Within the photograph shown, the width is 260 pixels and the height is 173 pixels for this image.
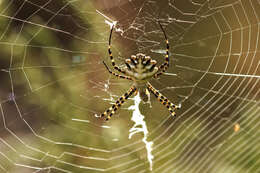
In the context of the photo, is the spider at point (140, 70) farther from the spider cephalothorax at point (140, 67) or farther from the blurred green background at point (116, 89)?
the blurred green background at point (116, 89)

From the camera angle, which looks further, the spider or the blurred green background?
the blurred green background

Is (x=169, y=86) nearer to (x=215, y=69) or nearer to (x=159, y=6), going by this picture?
(x=215, y=69)

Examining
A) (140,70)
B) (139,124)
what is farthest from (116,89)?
(140,70)

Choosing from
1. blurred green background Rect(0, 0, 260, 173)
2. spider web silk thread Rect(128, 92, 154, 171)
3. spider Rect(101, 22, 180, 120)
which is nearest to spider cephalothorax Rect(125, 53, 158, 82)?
spider Rect(101, 22, 180, 120)

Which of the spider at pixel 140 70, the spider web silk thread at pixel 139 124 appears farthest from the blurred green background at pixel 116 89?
the spider at pixel 140 70

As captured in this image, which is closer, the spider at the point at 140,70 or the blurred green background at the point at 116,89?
the spider at the point at 140,70

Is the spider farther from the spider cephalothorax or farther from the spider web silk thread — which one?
the spider web silk thread

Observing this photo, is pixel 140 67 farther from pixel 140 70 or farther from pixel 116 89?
pixel 116 89

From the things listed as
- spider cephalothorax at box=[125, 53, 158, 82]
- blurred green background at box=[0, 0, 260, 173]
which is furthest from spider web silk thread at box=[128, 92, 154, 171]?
spider cephalothorax at box=[125, 53, 158, 82]

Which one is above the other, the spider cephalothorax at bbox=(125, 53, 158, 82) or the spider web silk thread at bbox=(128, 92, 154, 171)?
the spider cephalothorax at bbox=(125, 53, 158, 82)
